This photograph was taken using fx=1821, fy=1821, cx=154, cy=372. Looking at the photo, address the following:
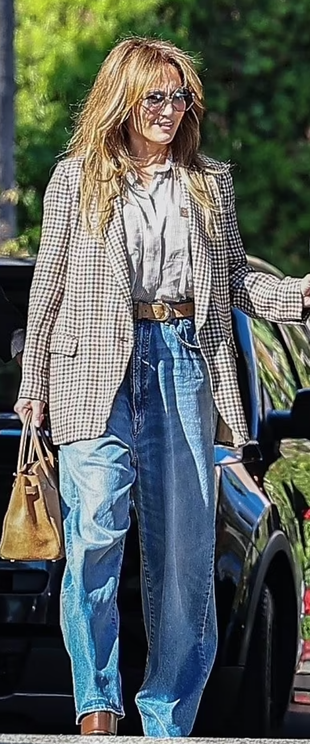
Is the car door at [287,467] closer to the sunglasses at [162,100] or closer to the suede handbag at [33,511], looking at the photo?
the suede handbag at [33,511]

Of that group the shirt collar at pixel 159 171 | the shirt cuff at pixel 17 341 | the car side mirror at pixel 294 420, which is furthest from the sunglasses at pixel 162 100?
the car side mirror at pixel 294 420

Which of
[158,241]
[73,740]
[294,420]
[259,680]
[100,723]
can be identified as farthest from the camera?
[294,420]

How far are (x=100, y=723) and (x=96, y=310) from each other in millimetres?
972

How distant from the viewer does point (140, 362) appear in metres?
4.39

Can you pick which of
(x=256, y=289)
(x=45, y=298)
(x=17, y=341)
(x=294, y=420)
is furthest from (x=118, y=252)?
(x=294, y=420)

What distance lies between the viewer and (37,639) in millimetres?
→ 4730

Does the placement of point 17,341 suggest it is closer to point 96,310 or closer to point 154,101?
point 96,310

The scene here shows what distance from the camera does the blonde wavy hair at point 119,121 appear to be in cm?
438

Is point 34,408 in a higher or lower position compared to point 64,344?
lower

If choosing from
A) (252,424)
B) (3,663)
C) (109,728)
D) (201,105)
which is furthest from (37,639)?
(201,105)

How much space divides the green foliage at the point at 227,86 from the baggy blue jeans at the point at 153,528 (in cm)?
842

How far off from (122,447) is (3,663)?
786 millimetres

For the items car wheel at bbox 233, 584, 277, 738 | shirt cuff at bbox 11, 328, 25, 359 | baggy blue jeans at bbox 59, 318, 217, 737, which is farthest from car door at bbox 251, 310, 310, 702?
shirt cuff at bbox 11, 328, 25, 359

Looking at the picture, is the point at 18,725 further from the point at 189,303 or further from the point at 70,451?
the point at 189,303
